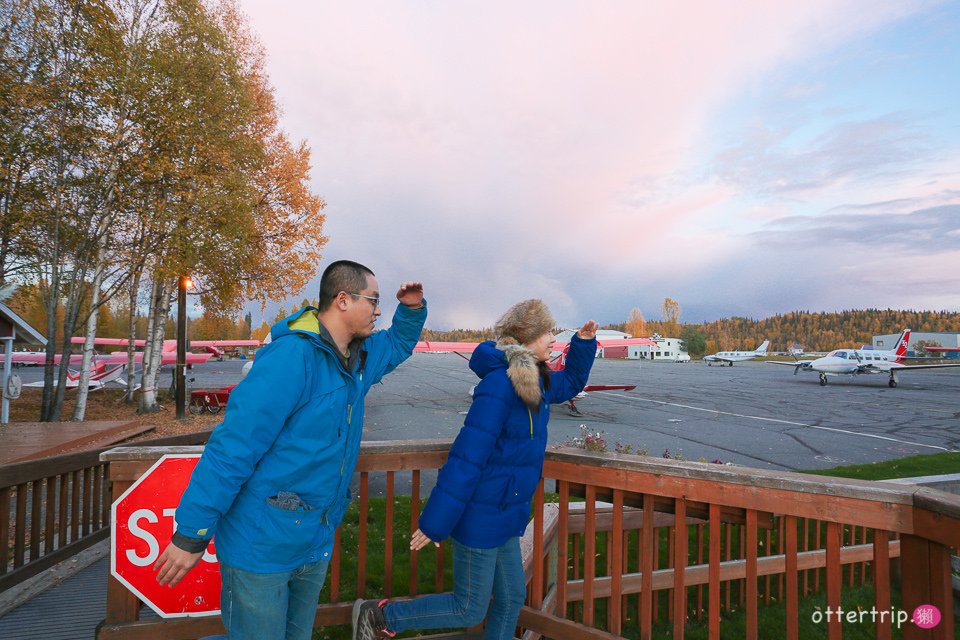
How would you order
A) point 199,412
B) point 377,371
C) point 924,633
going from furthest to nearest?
1. point 199,412
2. point 377,371
3. point 924,633

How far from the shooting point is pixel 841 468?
28.4 feet

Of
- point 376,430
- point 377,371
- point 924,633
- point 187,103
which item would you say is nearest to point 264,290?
point 187,103

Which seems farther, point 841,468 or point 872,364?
point 872,364

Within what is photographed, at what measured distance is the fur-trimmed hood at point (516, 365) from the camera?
217 cm

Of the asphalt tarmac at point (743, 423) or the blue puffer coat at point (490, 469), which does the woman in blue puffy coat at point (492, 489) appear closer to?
the blue puffer coat at point (490, 469)

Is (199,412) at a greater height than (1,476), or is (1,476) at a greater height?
(1,476)

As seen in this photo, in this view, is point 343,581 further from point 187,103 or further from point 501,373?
point 187,103

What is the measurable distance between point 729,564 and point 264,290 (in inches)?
677

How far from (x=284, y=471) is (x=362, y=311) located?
0.65 meters

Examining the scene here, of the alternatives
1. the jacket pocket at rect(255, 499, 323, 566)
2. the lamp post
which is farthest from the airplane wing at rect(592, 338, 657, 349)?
the lamp post

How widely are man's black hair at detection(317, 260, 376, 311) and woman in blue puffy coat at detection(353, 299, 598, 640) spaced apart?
696 millimetres

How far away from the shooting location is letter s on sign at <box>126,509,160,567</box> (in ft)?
8.23

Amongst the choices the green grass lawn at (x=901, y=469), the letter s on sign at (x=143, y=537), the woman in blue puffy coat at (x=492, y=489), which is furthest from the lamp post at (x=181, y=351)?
the green grass lawn at (x=901, y=469)

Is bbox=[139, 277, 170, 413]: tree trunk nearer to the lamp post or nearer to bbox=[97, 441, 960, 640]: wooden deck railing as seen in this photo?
the lamp post
